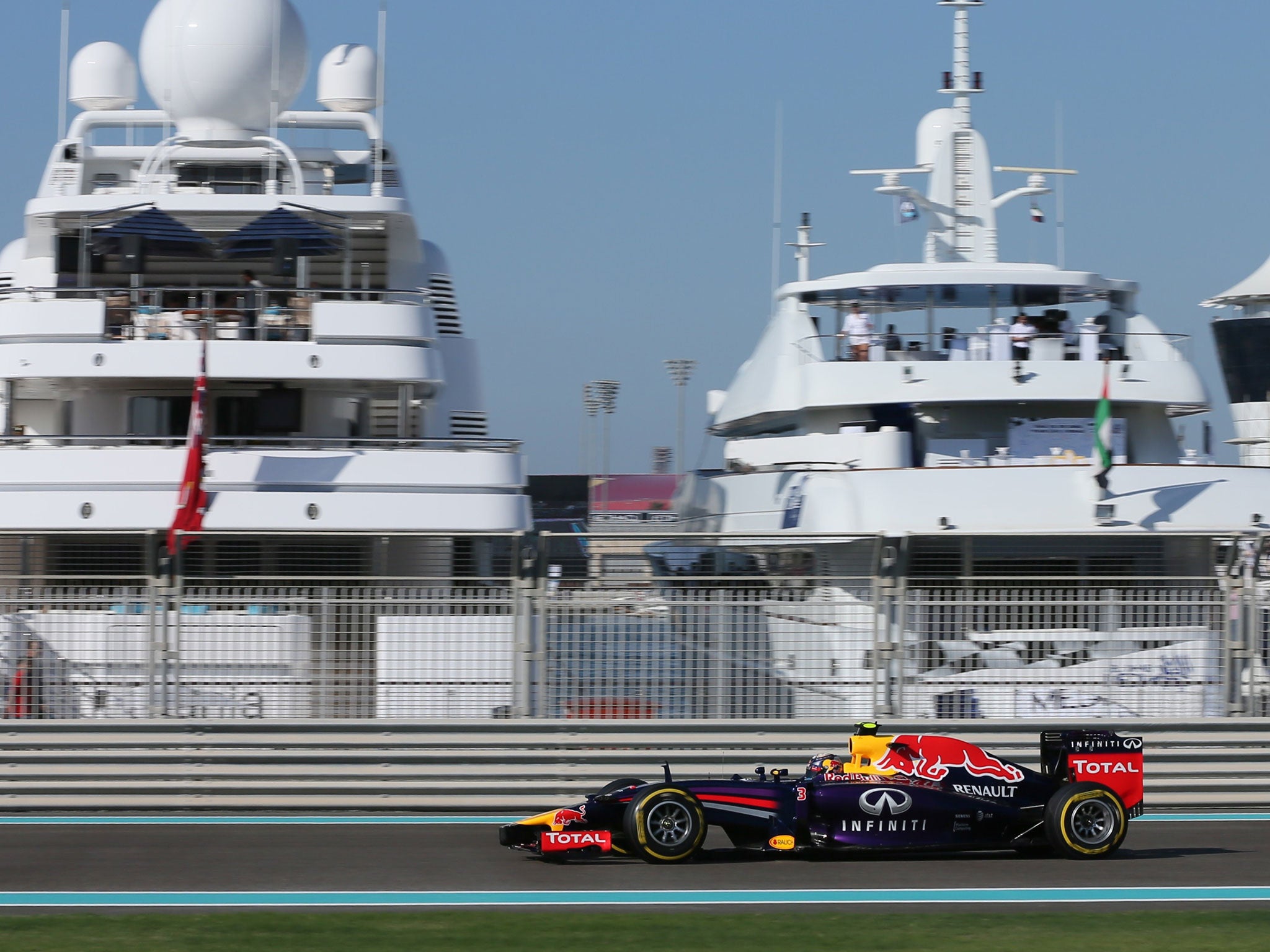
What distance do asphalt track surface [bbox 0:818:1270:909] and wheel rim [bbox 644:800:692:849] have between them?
16cm

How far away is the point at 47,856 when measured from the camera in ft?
32.1

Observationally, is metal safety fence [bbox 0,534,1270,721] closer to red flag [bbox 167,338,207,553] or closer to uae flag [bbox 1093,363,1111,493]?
red flag [bbox 167,338,207,553]

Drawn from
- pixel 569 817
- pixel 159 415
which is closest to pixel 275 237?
pixel 159 415

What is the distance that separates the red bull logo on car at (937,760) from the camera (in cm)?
967

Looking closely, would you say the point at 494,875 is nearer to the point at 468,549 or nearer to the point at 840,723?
the point at 840,723

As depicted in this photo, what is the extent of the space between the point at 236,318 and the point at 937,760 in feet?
35.4

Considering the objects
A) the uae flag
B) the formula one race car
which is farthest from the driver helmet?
the uae flag

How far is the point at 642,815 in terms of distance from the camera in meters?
9.33

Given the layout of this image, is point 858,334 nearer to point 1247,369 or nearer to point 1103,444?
point 1103,444

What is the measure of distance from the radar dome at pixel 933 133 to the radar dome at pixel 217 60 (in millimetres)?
9389

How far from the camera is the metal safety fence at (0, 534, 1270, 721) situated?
11719 mm

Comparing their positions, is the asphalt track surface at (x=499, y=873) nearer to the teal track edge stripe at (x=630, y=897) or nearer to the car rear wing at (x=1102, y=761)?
the teal track edge stripe at (x=630, y=897)

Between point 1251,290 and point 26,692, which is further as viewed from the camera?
point 1251,290

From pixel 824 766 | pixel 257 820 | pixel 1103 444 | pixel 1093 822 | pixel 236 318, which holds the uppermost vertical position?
pixel 236 318
